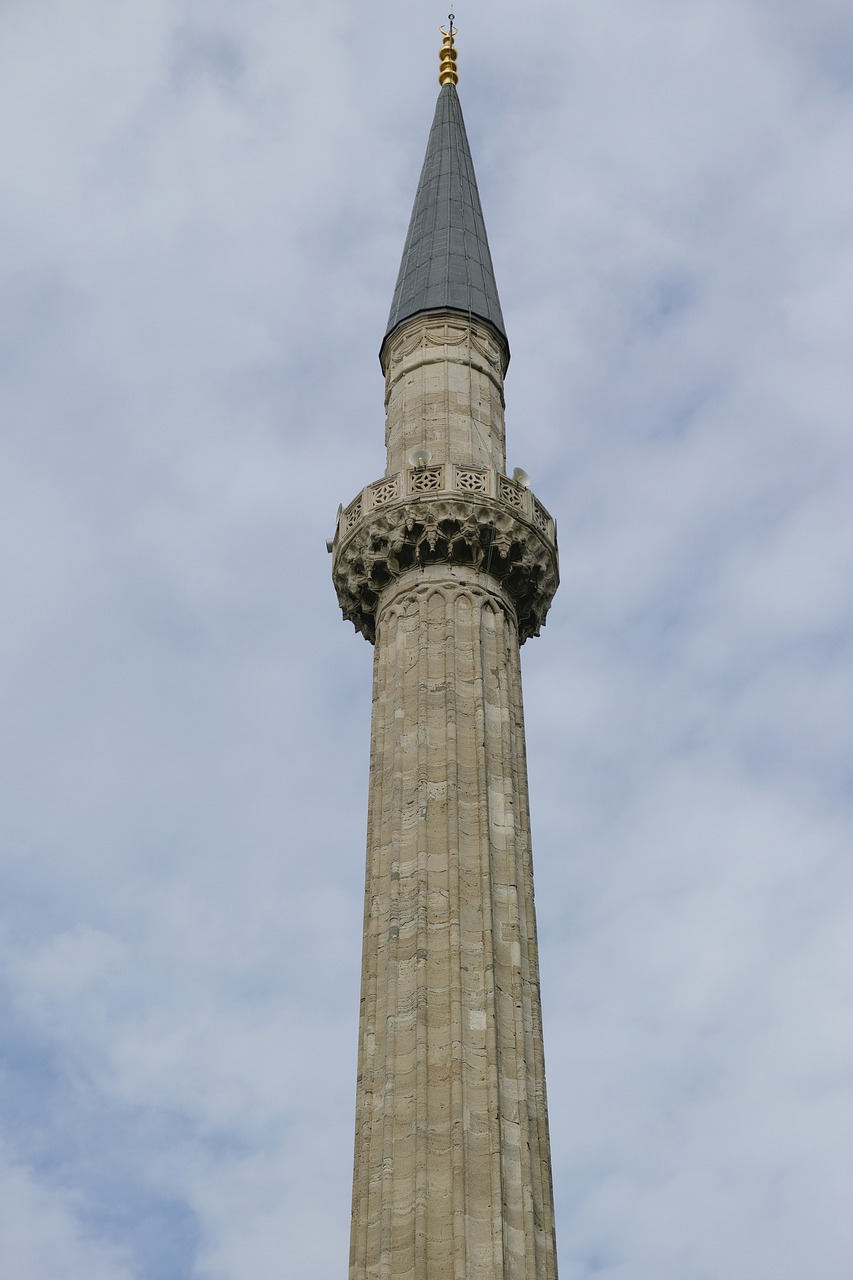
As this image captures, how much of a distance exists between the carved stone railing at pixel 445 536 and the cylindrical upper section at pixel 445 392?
656mm

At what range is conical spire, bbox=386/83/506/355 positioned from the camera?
95.3 ft

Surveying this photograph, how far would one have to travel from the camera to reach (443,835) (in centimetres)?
2175

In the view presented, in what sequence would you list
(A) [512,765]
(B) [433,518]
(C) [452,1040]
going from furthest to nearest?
(B) [433,518]
(A) [512,765]
(C) [452,1040]

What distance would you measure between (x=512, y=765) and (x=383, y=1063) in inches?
183

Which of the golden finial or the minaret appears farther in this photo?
the golden finial

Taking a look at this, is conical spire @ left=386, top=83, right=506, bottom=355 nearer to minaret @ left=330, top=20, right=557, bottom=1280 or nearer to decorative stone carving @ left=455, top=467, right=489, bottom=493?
minaret @ left=330, top=20, right=557, bottom=1280

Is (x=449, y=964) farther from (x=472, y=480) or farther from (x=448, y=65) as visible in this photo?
(x=448, y=65)

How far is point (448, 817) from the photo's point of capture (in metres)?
21.9

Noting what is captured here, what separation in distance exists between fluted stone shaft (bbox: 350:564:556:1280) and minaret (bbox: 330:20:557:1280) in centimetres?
3

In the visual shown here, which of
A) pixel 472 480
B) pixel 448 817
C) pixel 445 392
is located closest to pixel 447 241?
pixel 445 392

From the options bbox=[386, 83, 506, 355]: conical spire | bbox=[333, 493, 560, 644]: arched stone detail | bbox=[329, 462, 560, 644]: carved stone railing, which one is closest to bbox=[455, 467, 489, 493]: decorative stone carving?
bbox=[329, 462, 560, 644]: carved stone railing

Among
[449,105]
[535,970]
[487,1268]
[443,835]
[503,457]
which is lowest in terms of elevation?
[487,1268]

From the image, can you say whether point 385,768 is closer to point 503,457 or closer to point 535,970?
point 535,970

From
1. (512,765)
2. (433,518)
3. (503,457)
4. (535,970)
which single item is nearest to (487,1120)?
(535,970)
